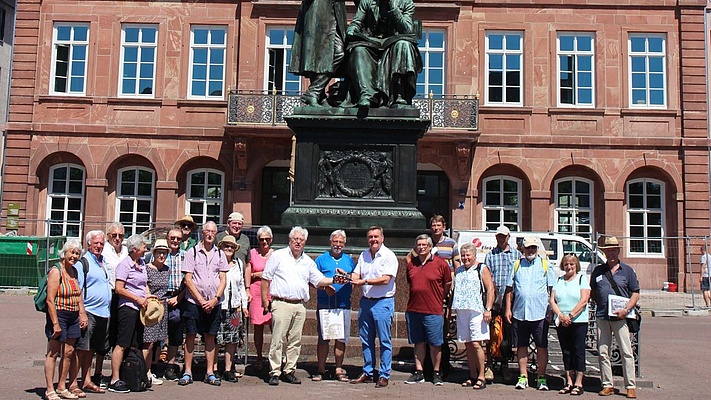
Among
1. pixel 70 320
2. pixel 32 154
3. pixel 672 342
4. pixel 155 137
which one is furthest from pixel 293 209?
pixel 32 154

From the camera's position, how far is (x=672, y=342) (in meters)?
12.7

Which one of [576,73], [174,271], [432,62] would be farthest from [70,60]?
[174,271]

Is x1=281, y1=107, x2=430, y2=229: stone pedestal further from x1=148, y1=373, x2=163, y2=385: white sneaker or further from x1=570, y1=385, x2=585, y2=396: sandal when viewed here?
x1=570, y1=385, x2=585, y2=396: sandal

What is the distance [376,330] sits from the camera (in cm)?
748

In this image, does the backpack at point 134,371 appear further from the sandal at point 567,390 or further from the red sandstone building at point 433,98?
the red sandstone building at point 433,98

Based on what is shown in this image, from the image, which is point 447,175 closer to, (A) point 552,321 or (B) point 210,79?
(B) point 210,79

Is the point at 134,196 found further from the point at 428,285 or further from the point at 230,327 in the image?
the point at 428,285

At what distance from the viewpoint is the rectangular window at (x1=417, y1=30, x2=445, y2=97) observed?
25.4 m

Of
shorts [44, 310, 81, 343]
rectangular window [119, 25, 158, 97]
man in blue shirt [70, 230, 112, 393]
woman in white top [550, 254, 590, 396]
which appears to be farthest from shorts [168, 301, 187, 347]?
rectangular window [119, 25, 158, 97]

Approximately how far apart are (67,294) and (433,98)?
62.2ft

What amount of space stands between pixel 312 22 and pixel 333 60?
57cm

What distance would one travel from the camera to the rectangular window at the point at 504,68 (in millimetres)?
25422

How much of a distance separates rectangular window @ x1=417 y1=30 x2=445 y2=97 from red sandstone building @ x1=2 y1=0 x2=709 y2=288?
0.16ft

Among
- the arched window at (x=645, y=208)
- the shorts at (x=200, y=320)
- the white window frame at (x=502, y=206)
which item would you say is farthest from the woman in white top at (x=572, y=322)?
the arched window at (x=645, y=208)
